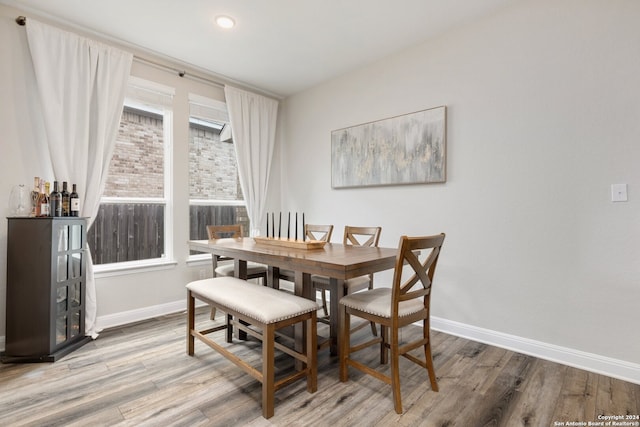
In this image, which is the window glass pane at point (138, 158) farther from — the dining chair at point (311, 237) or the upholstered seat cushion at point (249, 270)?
the dining chair at point (311, 237)

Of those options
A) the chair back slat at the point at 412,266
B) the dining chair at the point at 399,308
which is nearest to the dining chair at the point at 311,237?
the dining chair at the point at 399,308

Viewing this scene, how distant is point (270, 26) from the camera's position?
8.89ft

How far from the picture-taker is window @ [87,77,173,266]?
9.96ft

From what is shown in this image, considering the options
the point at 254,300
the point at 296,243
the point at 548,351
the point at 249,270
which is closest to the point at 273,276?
the point at 249,270

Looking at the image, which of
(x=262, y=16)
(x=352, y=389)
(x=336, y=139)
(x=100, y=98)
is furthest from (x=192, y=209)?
(x=352, y=389)

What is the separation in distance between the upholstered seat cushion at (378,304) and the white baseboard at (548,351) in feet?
3.71

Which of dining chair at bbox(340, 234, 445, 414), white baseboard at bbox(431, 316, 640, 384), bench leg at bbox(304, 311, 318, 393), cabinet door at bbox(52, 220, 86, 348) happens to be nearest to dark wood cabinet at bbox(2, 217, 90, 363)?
cabinet door at bbox(52, 220, 86, 348)

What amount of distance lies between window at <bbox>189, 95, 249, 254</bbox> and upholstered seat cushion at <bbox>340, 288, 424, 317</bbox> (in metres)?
2.41

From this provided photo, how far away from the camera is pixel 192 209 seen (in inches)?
143

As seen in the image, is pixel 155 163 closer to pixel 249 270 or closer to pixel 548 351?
pixel 249 270

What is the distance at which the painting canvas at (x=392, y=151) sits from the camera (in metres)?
2.85

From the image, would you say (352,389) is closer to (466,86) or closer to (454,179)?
(454,179)

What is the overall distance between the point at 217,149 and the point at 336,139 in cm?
150

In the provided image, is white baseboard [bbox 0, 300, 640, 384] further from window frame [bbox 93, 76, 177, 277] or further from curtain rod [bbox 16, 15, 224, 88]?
curtain rod [bbox 16, 15, 224, 88]
